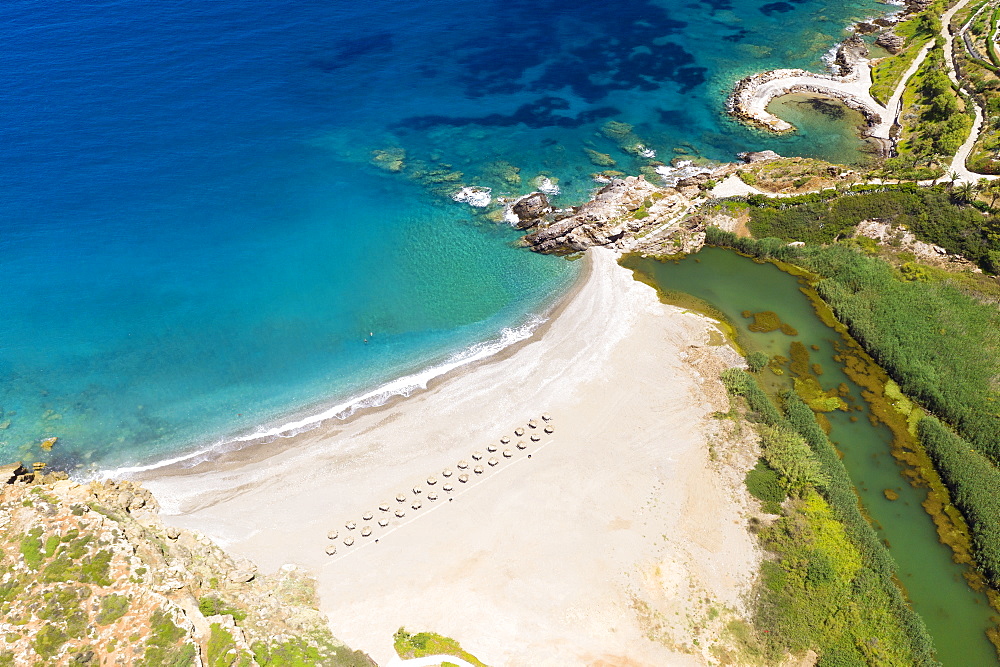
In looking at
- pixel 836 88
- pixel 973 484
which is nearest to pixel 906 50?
pixel 836 88

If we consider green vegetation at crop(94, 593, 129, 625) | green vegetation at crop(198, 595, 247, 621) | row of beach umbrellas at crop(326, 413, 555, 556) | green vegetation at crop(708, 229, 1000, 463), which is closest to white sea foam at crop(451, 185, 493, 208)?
row of beach umbrellas at crop(326, 413, 555, 556)

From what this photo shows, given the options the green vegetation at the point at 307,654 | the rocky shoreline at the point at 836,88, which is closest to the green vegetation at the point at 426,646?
the green vegetation at the point at 307,654

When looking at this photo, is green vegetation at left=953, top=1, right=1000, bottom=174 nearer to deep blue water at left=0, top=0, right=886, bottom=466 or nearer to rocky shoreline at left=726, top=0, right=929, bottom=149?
rocky shoreline at left=726, top=0, right=929, bottom=149

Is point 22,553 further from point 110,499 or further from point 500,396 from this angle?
point 500,396

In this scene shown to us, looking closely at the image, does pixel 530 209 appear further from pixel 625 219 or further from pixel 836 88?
pixel 836 88

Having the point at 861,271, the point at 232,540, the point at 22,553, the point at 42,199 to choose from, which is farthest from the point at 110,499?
the point at 861,271

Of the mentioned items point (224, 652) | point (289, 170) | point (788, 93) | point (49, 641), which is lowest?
point (224, 652)
